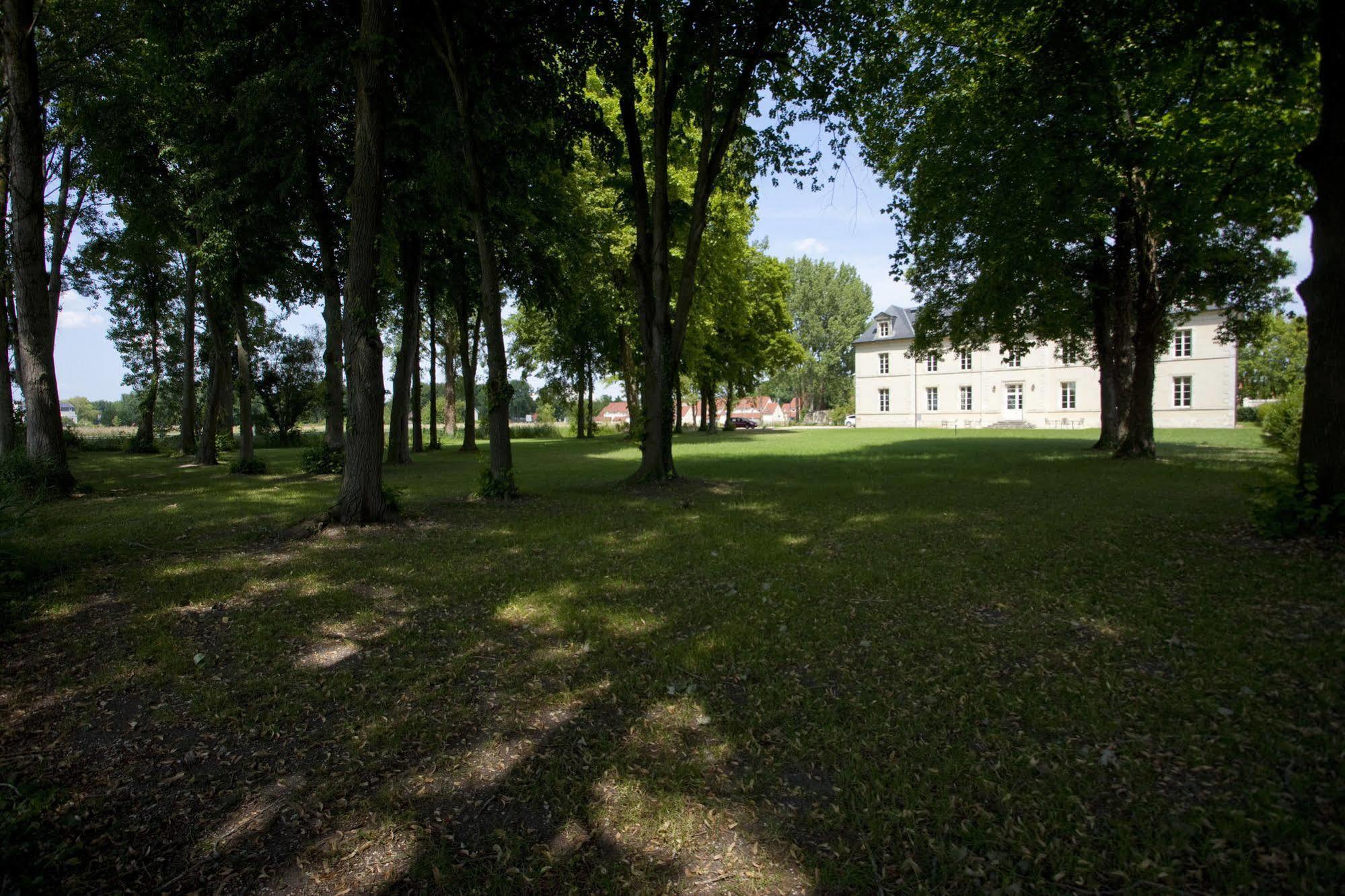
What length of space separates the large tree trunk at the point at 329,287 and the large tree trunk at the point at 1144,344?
2092 cm

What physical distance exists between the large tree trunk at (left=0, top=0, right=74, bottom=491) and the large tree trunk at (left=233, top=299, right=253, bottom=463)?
528 cm

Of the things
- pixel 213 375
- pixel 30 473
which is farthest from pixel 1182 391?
pixel 30 473

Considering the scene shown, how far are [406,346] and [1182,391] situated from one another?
5080cm

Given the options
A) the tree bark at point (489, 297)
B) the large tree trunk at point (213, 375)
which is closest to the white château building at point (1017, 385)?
the tree bark at point (489, 297)

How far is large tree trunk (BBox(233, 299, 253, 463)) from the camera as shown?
56.2ft

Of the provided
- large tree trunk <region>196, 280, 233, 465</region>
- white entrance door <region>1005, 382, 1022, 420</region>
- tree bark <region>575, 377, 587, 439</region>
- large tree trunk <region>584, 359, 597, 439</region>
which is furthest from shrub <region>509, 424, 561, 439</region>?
white entrance door <region>1005, 382, 1022, 420</region>

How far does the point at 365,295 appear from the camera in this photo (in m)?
8.55

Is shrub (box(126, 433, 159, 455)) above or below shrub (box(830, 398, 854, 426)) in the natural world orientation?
below

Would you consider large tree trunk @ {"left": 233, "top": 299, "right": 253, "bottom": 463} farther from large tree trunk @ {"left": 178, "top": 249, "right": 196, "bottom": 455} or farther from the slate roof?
the slate roof

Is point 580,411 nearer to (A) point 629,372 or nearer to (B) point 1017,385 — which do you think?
(A) point 629,372

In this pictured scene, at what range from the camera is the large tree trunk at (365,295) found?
8.44 m

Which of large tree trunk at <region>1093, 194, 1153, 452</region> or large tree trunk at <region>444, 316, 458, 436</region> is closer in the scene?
large tree trunk at <region>1093, 194, 1153, 452</region>

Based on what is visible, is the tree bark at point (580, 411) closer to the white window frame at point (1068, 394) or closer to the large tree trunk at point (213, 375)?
the large tree trunk at point (213, 375)

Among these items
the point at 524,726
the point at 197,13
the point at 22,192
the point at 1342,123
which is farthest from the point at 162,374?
the point at 1342,123
